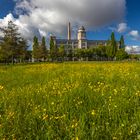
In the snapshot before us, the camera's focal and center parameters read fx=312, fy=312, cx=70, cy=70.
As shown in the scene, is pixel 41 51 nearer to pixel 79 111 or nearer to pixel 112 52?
pixel 112 52

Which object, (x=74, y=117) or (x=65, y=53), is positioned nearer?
(x=74, y=117)

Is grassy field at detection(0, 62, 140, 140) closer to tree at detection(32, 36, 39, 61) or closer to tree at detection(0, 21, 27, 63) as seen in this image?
tree at detection(0, 21, 27, 63)

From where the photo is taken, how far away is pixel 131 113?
4.84 metres

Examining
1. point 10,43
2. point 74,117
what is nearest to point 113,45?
point 10,43

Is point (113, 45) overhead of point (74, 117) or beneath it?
overhead

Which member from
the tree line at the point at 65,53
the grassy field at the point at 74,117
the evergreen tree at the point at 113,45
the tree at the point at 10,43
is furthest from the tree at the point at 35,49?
the grassy field at the point at 74,117

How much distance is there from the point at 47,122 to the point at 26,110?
0.98m

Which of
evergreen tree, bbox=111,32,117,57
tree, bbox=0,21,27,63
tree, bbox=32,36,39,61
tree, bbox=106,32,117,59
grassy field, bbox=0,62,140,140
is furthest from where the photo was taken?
tree, bbox=106,32,117,59

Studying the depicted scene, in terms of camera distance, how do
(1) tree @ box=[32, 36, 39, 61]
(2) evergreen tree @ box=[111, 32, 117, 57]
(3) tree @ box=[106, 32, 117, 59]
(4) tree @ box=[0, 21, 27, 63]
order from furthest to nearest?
(3) tree @ box=[106, 32, 117, 59]
(2) evergreen tree @ box=[111, 32, 117, 57]
(1) tree @ box=[32, 36, 39, 61]
(4) tree @ box=[0, 21, 27, 63]

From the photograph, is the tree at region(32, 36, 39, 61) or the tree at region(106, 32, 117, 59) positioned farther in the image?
the tree at region(106, 32, 117, 59)

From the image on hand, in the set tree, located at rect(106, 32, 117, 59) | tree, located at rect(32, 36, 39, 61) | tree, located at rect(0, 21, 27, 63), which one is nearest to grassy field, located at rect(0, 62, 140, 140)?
tree, located at rect(0, 21, 27, 63)

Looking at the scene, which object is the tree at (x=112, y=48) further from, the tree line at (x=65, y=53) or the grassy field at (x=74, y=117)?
the grassy field at (x=74, y=117)

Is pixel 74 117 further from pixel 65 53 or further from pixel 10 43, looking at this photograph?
pixel 65 53

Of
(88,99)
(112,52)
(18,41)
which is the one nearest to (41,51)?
(112,52)
